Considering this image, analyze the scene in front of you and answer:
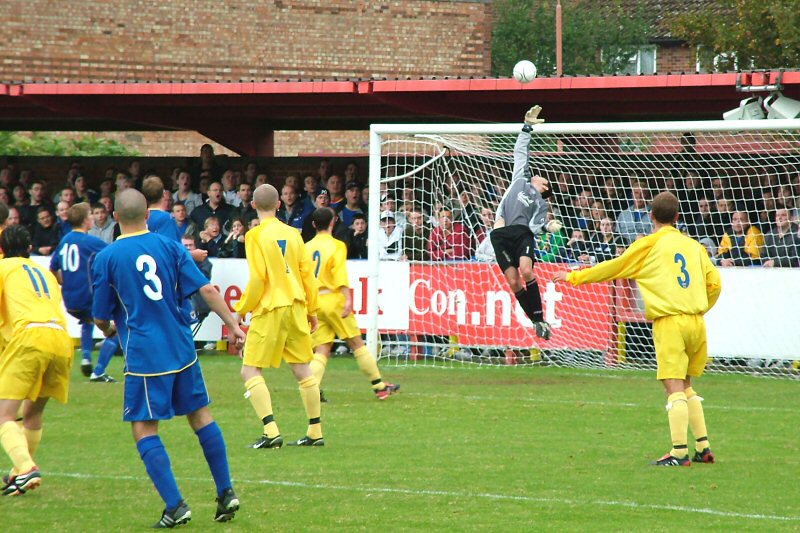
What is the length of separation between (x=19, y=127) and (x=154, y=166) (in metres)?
4.08

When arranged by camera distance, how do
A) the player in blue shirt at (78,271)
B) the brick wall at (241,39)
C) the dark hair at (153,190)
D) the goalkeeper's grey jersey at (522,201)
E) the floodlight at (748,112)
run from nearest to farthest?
the dark hair at (153,190) → the goalkeeper's grey jersey at (522,201) → the player in blue shirt at (78,271) → the floodlight at (748,112) → the brick wall at (241,39)

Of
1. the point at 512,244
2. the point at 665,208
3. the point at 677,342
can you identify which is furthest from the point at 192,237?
the point at 677,342

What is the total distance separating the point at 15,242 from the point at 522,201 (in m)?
6.42

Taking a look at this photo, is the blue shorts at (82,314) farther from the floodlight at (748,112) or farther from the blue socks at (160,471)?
the floodlight at (748,112)

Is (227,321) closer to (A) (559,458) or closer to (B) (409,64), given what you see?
(A) (559,458)

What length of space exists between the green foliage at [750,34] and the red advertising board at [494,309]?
58.3ft

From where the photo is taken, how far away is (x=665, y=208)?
8766 millimetres

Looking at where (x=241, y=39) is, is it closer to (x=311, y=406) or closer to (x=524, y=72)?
(x=524, y=72)

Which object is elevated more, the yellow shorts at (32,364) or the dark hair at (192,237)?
the dark hair at (192,237)

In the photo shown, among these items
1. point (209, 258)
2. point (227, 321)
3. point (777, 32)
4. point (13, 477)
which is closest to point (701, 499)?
point (227, 321)

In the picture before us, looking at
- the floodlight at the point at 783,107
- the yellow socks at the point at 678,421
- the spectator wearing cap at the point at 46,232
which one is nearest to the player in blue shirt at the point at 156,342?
the yellow socks at the point at 678,421

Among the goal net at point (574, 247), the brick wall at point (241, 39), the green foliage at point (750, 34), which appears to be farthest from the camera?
the brick wall at point (241, 39)

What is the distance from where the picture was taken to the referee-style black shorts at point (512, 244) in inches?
518

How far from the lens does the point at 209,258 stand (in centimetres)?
1705
